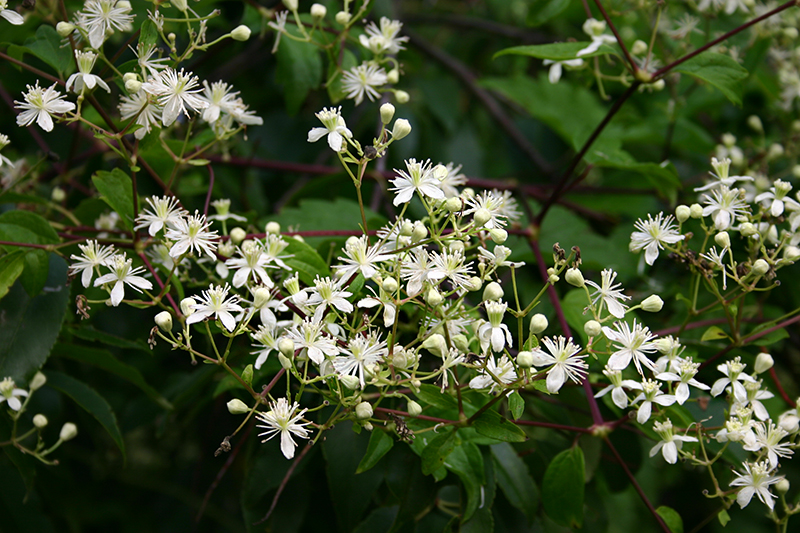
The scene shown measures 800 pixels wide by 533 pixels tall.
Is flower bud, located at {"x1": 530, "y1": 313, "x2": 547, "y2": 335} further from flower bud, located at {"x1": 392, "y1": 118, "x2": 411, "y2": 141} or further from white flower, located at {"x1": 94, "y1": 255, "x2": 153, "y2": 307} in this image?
white flower, located at {"x1": 94, "y1": 255, "x2": 153, "y2": 307}

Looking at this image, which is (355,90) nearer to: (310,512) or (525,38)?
(310,512)


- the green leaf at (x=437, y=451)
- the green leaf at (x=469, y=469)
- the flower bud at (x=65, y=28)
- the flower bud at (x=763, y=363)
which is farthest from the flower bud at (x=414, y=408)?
the flower bud at (x=65, y=28)

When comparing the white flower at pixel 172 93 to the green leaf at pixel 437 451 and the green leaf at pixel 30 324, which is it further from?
the green leaf at pixel 437 451

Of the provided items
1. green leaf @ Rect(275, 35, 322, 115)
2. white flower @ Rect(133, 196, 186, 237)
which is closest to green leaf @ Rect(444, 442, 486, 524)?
white flower @ Rect(133, 196, 186, 237)

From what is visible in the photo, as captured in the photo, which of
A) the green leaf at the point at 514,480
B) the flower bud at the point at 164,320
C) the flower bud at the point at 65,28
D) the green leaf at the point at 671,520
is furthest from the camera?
the green leaf at the point at 514,480

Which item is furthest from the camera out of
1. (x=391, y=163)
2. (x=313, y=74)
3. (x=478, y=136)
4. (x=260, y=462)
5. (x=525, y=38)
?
(x=478, y=136)

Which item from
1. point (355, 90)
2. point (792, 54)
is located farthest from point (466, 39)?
point (355, 90)

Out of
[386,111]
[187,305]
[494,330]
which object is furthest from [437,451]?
[386,111]
